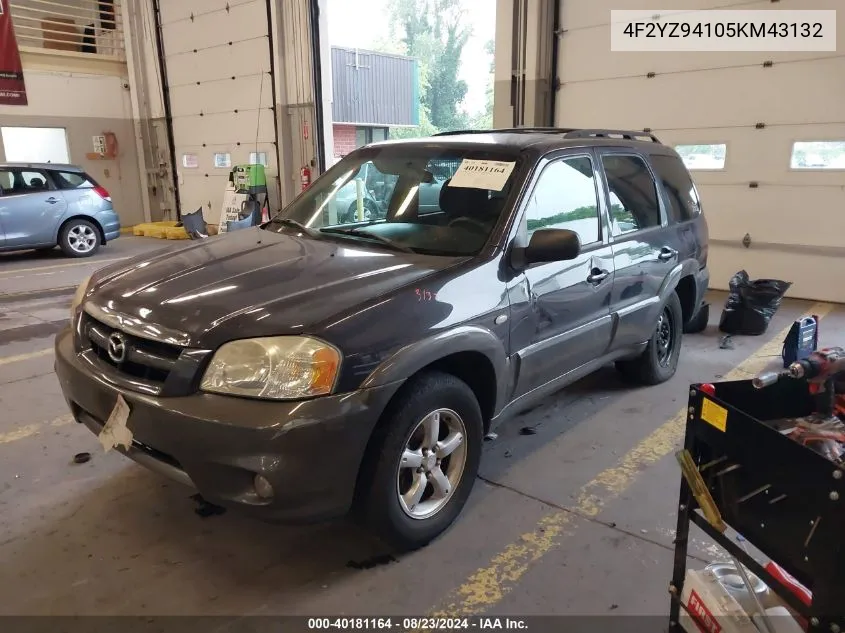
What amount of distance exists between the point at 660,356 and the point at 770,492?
299cm

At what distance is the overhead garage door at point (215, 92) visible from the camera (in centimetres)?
1173

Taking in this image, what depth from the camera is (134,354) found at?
7.63 ft

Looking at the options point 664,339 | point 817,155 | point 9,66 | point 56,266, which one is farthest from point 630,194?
point 9,66

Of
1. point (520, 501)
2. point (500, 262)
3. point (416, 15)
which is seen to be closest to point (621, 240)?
point (500, 262)

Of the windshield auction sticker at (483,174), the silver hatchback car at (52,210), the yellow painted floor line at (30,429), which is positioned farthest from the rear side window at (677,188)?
the silver hatchback car at (52,210)

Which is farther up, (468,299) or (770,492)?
(468,299)

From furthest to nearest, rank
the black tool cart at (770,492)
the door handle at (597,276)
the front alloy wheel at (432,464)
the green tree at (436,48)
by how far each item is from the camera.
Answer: the green tree at (436,48) → the door handle at (597,276) → the front alloy wheel at (432,464) → the black tool cart at (770,492)

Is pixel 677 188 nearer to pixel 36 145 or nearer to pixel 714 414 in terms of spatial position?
pixel 714 414

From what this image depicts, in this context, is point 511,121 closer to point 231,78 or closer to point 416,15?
point 231,78

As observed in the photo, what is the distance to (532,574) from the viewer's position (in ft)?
8.00

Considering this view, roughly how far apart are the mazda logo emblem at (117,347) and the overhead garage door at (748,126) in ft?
23.6

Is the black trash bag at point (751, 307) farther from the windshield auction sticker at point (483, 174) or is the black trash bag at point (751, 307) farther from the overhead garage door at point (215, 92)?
the overhead garage door at point (215, 92)

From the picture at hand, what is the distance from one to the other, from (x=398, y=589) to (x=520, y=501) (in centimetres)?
82

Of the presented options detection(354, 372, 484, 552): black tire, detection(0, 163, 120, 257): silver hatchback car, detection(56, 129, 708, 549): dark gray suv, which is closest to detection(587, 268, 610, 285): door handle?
detection(56, 129, 708, 549): dark gray suv
